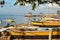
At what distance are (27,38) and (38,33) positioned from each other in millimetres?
624

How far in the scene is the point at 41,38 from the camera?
10320 mm

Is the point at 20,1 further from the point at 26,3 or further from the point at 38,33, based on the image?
the point at 38,33

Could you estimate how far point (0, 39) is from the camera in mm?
9906

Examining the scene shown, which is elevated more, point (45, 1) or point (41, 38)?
point (45, 1)

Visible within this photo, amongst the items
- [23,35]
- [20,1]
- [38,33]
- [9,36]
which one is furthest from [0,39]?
[20,1]

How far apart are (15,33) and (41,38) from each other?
1270 millimetres

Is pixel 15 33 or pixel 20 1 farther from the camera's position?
pixel 15 33

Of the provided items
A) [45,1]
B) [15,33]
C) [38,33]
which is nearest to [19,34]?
[15,33]

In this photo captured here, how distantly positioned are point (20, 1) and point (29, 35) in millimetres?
3160

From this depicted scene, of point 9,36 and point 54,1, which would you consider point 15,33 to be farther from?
point 54,1

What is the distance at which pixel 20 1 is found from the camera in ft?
24.3

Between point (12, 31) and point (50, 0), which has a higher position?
point (50, 0)

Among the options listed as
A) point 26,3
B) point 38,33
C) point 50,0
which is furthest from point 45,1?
point 38,33

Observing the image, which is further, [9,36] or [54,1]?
[9,36]
